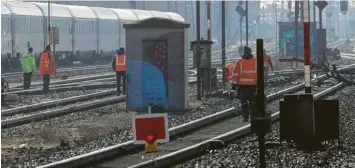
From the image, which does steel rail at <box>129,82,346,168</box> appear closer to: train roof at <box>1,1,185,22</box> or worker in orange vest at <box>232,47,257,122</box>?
worker in orange vest at <box>232,47,257,122</box>

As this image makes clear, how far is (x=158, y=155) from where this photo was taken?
482 inches

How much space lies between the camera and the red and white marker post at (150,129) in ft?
32.1

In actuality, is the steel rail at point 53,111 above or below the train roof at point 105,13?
below

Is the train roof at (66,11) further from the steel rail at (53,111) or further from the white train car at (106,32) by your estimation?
the steel rail at (53,111)

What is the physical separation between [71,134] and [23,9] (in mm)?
29879

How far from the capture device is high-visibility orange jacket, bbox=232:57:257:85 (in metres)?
17.2

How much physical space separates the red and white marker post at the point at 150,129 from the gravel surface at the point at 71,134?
2176 millimetres

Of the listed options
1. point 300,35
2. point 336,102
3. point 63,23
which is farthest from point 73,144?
point 300,35

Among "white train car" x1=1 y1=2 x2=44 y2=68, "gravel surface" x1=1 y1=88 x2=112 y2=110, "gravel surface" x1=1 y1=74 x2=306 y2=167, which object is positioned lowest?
"gravel surface" x1=1 y1=74 x2=306 y2=167

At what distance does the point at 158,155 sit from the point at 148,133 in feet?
7.92

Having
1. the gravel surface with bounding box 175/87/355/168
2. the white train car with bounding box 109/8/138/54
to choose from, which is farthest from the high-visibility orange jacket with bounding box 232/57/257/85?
the white train car with bounding box 109/8/138/54

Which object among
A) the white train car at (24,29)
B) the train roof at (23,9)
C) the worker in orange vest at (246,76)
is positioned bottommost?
the worker in orange vest at (246,76)

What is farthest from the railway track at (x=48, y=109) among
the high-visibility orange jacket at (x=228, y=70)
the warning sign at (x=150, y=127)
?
the warning sign at (x=150, y=127)

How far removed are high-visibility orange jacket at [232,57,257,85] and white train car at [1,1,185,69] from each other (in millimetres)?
26339
